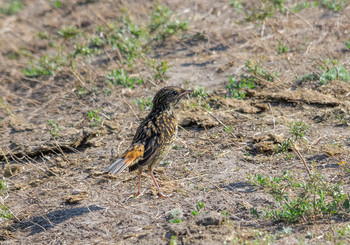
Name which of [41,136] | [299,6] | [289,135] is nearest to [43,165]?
[41,136]

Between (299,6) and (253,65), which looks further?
(299,6)

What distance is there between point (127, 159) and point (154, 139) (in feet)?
1.97

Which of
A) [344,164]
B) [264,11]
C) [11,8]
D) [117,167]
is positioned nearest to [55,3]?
[11,8]

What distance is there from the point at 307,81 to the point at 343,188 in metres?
3.62

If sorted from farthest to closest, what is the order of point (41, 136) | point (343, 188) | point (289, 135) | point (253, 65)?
point (253, 65)
point (41, 136)
point (289, 135)
point (343, 188)

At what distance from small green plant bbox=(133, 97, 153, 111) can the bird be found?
4.86 ft

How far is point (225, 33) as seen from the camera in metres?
12.2

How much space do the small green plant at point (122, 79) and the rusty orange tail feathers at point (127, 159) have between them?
379cm

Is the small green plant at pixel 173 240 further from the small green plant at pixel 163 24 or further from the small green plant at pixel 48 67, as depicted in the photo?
the small green plant at pixel 163 24

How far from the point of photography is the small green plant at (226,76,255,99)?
961 cm

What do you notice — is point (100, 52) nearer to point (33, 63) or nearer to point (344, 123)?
point (33, 63)

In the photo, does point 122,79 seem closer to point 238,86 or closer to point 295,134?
point 238,86

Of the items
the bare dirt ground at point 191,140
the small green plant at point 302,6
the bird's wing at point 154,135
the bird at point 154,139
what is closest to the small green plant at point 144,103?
the bare dirt ground at point 191,140

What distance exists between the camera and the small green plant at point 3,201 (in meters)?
7.03
